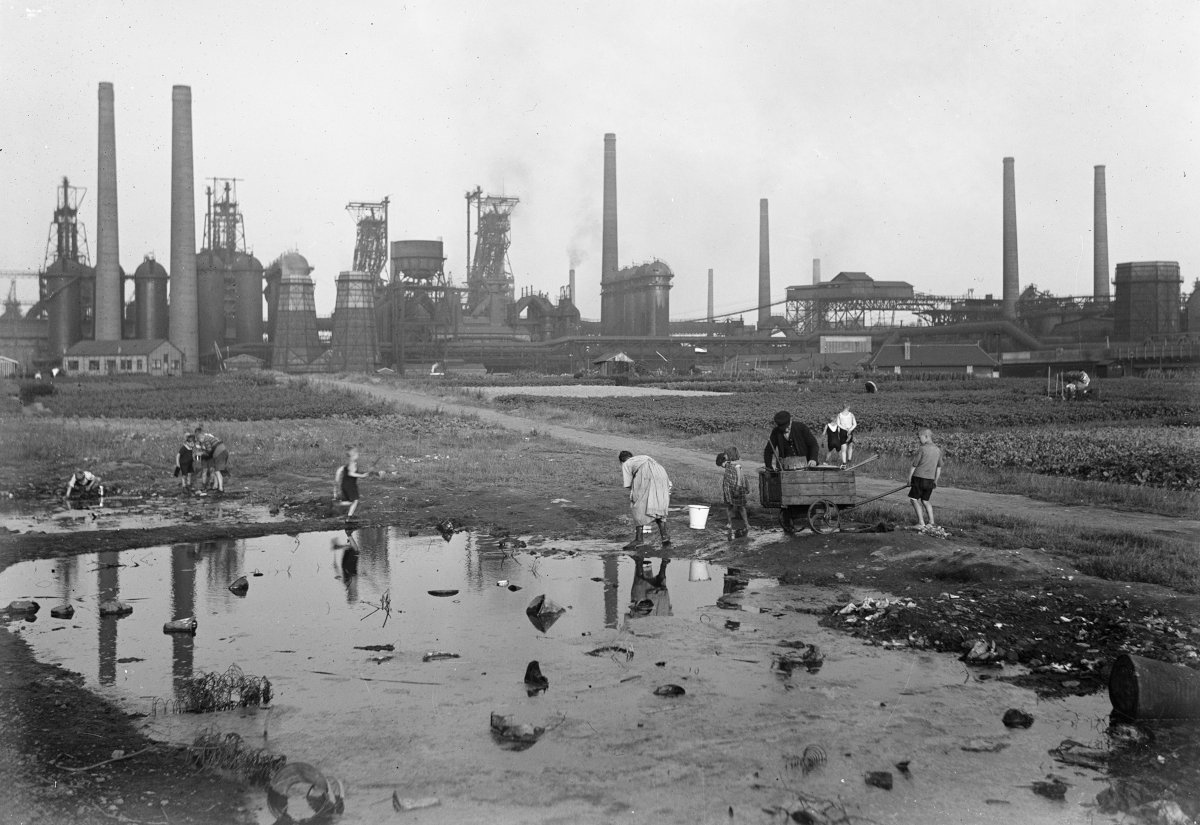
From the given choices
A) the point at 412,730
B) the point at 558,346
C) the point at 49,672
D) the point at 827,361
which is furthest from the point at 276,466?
the point at 558,346

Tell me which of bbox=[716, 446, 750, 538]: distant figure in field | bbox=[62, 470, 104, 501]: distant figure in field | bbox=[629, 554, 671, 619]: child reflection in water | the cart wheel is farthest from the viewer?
bbox=[62, 470, 104, 501]: distant figure in field

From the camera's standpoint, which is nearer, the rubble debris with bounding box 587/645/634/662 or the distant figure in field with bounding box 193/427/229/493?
the rubble debris with bounding box 587/645/634/662

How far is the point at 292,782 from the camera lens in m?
6.24

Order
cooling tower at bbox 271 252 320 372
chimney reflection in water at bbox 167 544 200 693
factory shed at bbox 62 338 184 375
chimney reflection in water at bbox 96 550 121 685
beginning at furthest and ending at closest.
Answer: cooling tower at bbox 271 252 320 372, factory shed at bbox 62 338 184 375, chimney reflection in water at bbox 167 544 200 693, chimney reflection in water at bbox 96 550 121 685

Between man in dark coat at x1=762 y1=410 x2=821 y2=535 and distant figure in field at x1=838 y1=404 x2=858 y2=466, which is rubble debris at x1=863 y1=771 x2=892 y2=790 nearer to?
man in dark coat at x1=762 y1=410 x2=821 y2=535

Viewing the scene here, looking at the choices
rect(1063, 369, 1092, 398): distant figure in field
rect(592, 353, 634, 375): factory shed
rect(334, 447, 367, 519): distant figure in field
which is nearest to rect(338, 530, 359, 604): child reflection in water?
rect(334, 447, 367, 519): distant figure in field

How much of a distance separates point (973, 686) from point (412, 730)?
4117 mm

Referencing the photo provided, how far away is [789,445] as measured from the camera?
45.6 ft

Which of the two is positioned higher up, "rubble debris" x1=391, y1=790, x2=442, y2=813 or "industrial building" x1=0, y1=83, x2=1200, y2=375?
"industrial building" x1=0, y1=83, x2=1200, y2=375

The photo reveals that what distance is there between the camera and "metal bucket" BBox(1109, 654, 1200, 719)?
7129mm

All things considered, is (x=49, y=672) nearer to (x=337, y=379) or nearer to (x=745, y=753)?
(x=745, y=753)

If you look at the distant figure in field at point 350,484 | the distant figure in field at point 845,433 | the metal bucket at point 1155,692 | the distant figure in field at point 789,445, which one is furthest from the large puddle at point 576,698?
the distant figure in field at point 845,433

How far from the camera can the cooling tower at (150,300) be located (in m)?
93.5

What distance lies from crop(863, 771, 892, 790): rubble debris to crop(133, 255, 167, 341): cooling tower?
313 feet
